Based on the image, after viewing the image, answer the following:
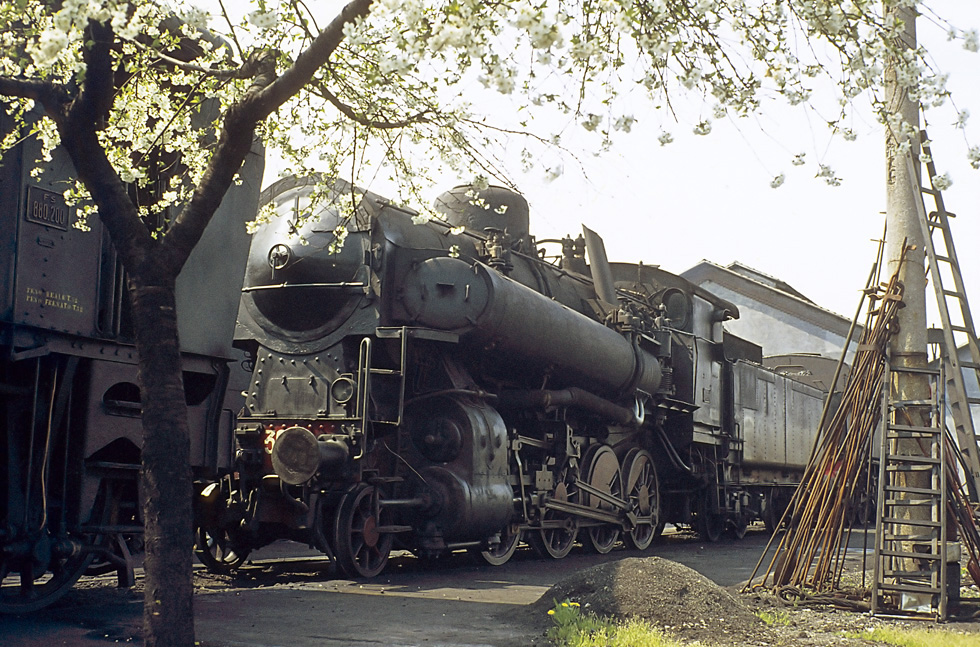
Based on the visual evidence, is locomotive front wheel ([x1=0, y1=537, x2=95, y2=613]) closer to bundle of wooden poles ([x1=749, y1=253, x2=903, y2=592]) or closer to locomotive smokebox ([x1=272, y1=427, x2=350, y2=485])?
locomotive smokebox ([x1=272, y1=427, x2=350, y2=485])

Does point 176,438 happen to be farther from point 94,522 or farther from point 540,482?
point 540,482

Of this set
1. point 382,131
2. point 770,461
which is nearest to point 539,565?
point 382,131

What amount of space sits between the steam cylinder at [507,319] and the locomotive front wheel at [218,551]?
2.67 meters

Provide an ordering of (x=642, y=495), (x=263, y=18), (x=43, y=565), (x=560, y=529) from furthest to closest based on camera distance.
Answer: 1. (x=642, y=495)
2. (x=560, y=529)
3. (x=43, y=565)
4. (x=263, y=18)

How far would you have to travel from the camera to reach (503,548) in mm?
11227

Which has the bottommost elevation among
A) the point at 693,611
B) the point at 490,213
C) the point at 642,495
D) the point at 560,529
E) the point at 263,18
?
the point at 693,611

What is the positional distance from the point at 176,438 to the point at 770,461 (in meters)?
15.1

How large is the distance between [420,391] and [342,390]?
1025 millimetres

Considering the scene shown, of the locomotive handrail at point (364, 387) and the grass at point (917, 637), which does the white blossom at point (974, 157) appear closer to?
the grass at point (917, 637)

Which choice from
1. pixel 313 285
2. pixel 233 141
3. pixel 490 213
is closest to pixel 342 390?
pixel 313 285

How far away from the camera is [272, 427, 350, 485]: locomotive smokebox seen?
8891mm

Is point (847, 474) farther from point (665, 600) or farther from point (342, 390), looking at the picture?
point (342, 390)

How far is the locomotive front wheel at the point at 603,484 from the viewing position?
42.0 feet

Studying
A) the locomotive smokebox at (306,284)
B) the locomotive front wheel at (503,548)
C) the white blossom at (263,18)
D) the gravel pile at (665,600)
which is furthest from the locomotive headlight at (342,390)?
the white blossom at (263,18)
